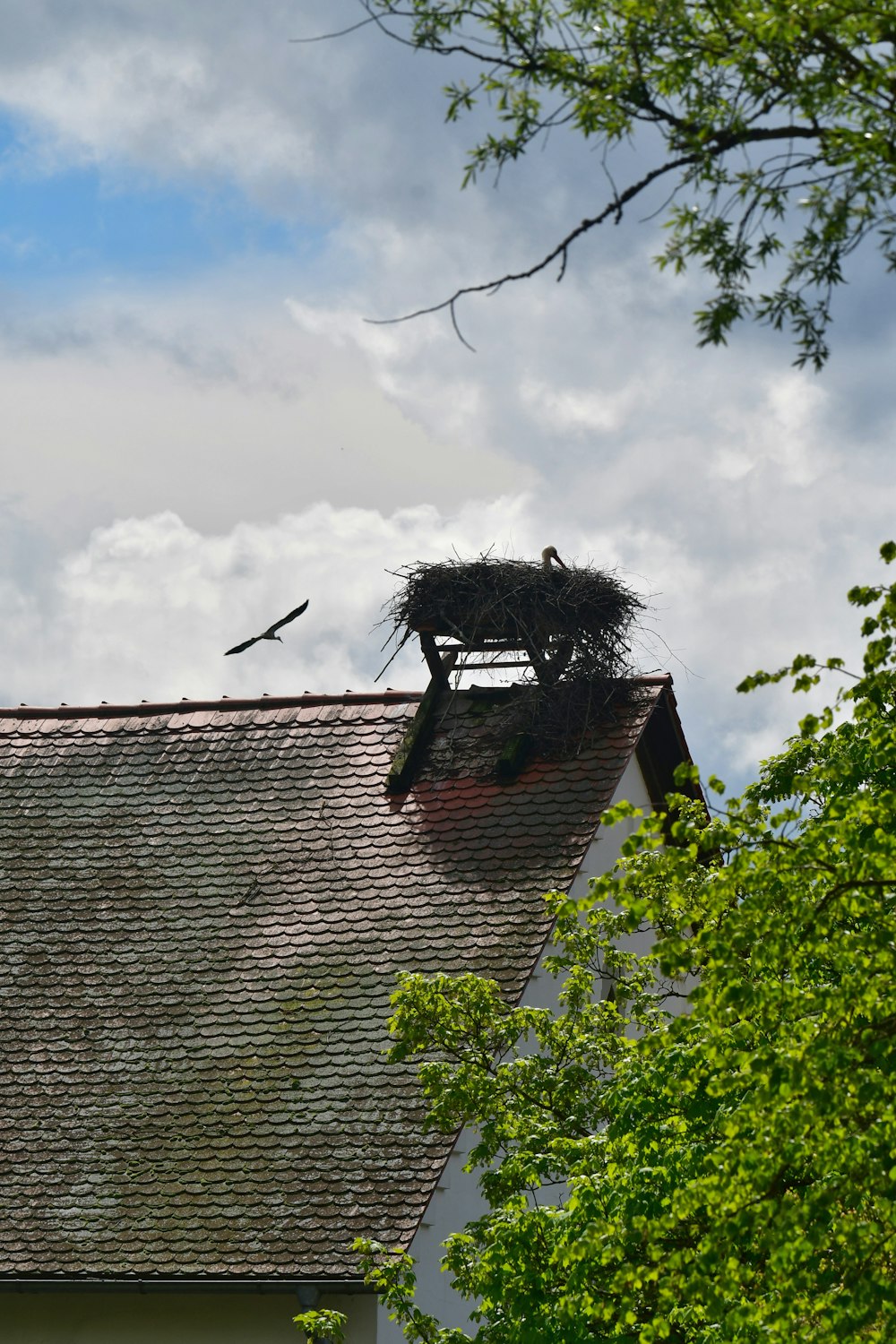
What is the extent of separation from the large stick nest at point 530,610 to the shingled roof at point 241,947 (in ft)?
1.90

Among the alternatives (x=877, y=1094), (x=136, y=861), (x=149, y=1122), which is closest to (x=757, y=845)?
(x=877, y=1094)

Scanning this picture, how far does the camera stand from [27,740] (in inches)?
579

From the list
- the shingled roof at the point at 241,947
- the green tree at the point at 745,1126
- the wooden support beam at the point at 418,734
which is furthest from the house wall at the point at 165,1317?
the wooden support beam at the point at 418,734

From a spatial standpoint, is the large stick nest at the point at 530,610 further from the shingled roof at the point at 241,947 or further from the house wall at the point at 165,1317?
the house wall at the point at 165,1317

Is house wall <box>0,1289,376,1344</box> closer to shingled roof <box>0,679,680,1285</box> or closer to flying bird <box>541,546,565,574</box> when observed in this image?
shingled roof <box>0,679,680,1285</box>

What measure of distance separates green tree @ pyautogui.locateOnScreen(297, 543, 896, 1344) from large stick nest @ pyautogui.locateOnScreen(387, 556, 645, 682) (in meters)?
5.53

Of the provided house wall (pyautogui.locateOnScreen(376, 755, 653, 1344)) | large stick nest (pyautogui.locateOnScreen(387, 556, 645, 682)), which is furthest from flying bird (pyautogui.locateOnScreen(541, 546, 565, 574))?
house wall (pyautogui.locateOnScreen(376, 755, 653, 1344))

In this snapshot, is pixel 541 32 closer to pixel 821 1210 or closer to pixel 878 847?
pixel 878 847

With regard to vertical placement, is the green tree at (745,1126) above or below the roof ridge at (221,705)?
below

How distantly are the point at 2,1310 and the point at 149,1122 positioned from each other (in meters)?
1.30

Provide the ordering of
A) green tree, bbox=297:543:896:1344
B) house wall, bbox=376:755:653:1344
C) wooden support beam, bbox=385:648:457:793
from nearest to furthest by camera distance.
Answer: green tree, bbox=297:543:896:1344 → house wall, bbox=376:755:653:1344 → wooden support beam, bbox=385:648:457:793

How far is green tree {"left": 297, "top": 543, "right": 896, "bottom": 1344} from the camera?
4770 millimetres

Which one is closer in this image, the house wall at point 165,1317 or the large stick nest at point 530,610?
the house wall at point 165,1317

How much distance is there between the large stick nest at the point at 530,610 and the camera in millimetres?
13453
